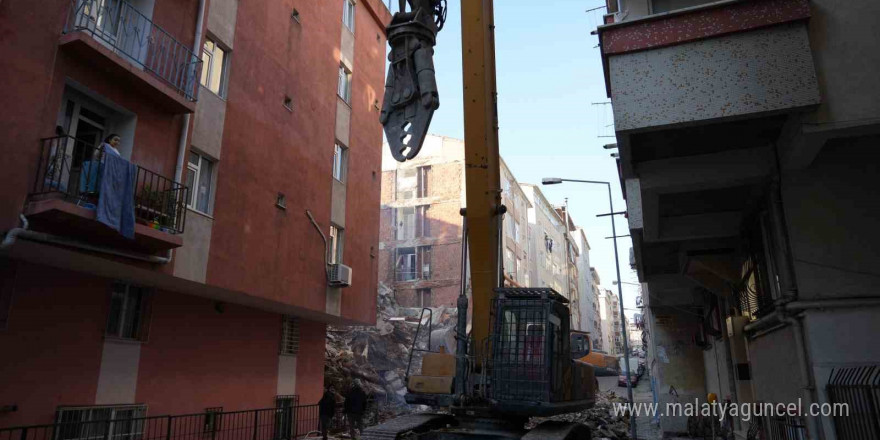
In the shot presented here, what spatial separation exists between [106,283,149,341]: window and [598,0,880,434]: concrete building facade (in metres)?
10.0

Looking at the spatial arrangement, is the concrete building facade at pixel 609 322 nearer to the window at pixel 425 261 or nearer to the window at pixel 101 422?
the window at pixel 425 261

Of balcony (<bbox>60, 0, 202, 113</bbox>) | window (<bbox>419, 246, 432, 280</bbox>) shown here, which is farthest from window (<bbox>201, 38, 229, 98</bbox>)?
window (<bbox>419, 246, 432, 280</bbox>)

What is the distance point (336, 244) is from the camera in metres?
18.0

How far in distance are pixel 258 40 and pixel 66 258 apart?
25.5ft

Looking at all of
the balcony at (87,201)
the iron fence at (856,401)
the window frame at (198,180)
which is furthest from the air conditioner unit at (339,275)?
the iron fence at (856,401)

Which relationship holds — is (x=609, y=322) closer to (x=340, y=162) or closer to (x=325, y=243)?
(x=340, y=162)

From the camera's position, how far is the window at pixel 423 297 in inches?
1542

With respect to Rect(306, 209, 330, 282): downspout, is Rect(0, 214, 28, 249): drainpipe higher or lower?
lower

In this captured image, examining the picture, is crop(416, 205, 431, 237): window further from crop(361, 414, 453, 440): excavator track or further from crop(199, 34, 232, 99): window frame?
crop(361, 414, 453, 440): excavator track

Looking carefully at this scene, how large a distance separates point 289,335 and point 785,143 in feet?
47.3

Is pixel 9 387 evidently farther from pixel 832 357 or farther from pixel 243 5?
pixel 832 357

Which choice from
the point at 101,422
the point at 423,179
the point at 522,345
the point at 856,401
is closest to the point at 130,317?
the point at 101,422

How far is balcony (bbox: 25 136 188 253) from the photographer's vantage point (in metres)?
8.60

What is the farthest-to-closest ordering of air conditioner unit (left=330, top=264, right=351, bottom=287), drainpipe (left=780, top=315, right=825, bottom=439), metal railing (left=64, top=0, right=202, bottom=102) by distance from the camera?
air conditioner unit (left=330, top=264, right=351, bottom=287) → metal railing (left=64, top=0, right=202, bottom=102) → drainpipe (left=780, top=315, right=825, bottom=439)
